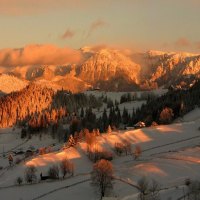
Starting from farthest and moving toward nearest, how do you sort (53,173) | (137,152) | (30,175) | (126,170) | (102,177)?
(137,152)
(53,173)
(30,175)
(126,170)
(102,177)

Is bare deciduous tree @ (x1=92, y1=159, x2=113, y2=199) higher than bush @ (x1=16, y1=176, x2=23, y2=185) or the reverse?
higher

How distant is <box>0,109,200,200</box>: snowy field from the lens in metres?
122

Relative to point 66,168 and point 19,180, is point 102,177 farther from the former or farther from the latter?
point 19,180

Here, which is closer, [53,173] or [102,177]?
[102,177]

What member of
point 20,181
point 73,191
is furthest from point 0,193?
point 73,191

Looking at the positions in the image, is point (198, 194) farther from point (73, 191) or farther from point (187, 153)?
point (187, 153)

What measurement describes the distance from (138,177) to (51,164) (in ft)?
132

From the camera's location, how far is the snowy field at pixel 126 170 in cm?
12225

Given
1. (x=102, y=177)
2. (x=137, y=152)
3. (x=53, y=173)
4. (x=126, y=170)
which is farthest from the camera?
(x=137, y=152)

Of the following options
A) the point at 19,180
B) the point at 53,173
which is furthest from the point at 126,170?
the point at 19,180

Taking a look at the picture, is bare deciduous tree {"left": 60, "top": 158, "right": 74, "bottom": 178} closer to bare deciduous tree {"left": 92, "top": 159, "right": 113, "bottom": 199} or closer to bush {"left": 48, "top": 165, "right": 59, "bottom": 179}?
bush {"left": 48, "top": 165, "right": 59, "bottom": 179}

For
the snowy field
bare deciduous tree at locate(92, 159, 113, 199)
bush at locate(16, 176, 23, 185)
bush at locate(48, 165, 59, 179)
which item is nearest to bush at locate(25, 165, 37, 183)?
bush at locate(16, 176, 23, 185)

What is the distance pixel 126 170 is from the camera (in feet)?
463

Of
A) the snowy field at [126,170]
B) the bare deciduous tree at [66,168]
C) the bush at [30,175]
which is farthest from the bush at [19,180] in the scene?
the bare deciduous tree at [66,168]
